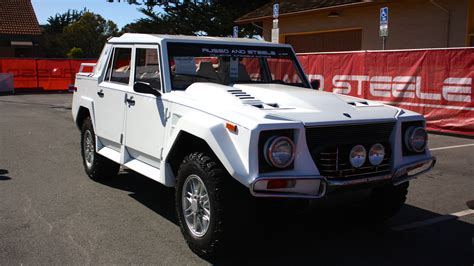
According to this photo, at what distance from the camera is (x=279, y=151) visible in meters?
3.79

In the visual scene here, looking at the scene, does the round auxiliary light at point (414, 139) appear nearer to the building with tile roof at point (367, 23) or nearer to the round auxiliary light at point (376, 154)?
the round auxiliary light at point (376, 154)

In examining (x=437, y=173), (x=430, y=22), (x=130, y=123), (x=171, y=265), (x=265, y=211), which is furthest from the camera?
(x=430, y=22)

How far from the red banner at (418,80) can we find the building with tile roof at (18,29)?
32.5 m

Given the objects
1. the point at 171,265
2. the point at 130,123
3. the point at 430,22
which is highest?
the point at 430,22

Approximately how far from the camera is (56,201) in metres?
5.94

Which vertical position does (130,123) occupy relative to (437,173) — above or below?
above

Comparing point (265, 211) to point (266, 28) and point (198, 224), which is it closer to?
point (198, 224)

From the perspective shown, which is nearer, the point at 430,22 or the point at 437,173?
the point at 437,173

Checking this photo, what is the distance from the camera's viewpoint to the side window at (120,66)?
235 inches

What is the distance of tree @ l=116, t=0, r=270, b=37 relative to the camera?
31656 mm

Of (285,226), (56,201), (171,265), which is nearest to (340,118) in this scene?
(285,226)

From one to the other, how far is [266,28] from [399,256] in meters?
19.6

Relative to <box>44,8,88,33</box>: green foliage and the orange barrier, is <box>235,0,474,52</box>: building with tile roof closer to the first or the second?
the orange barrier

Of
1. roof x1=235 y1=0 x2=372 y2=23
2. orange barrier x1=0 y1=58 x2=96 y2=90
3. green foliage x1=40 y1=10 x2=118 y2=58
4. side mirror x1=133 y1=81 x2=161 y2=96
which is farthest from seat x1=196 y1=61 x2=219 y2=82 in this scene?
green foliage x1=40 y1=10 x2=118 y2=58
